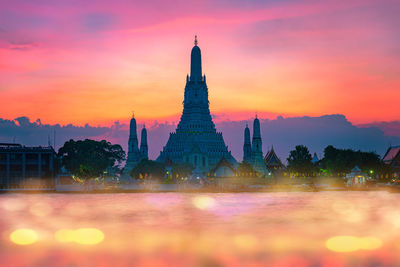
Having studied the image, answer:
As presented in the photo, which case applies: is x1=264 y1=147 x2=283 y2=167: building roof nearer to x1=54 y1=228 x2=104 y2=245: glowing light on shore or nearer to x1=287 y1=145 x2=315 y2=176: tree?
x1=287 y1=145 x2=315 y2=176: tree

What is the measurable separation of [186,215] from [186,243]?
1929cm

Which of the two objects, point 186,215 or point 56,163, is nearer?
point 186,215

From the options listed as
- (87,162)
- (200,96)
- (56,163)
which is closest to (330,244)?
(87,162)

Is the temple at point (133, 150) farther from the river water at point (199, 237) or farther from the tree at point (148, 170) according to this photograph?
the river water at point (199, 237)

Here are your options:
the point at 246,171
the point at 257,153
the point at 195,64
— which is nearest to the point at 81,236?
the point at 246,171

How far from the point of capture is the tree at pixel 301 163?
122188 millimetres

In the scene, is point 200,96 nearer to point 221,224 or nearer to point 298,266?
point 221,224

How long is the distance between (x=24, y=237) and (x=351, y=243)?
70.8 feet

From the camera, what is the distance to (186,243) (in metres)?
34.5

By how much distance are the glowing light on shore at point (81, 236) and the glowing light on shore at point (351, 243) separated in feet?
48.1

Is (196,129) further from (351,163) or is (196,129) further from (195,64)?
(351,163)

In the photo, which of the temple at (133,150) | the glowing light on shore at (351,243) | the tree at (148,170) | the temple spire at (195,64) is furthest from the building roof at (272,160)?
the glowing light on shore at (351,243)

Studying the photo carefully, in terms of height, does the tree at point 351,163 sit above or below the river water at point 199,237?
above

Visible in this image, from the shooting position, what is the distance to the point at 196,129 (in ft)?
577
